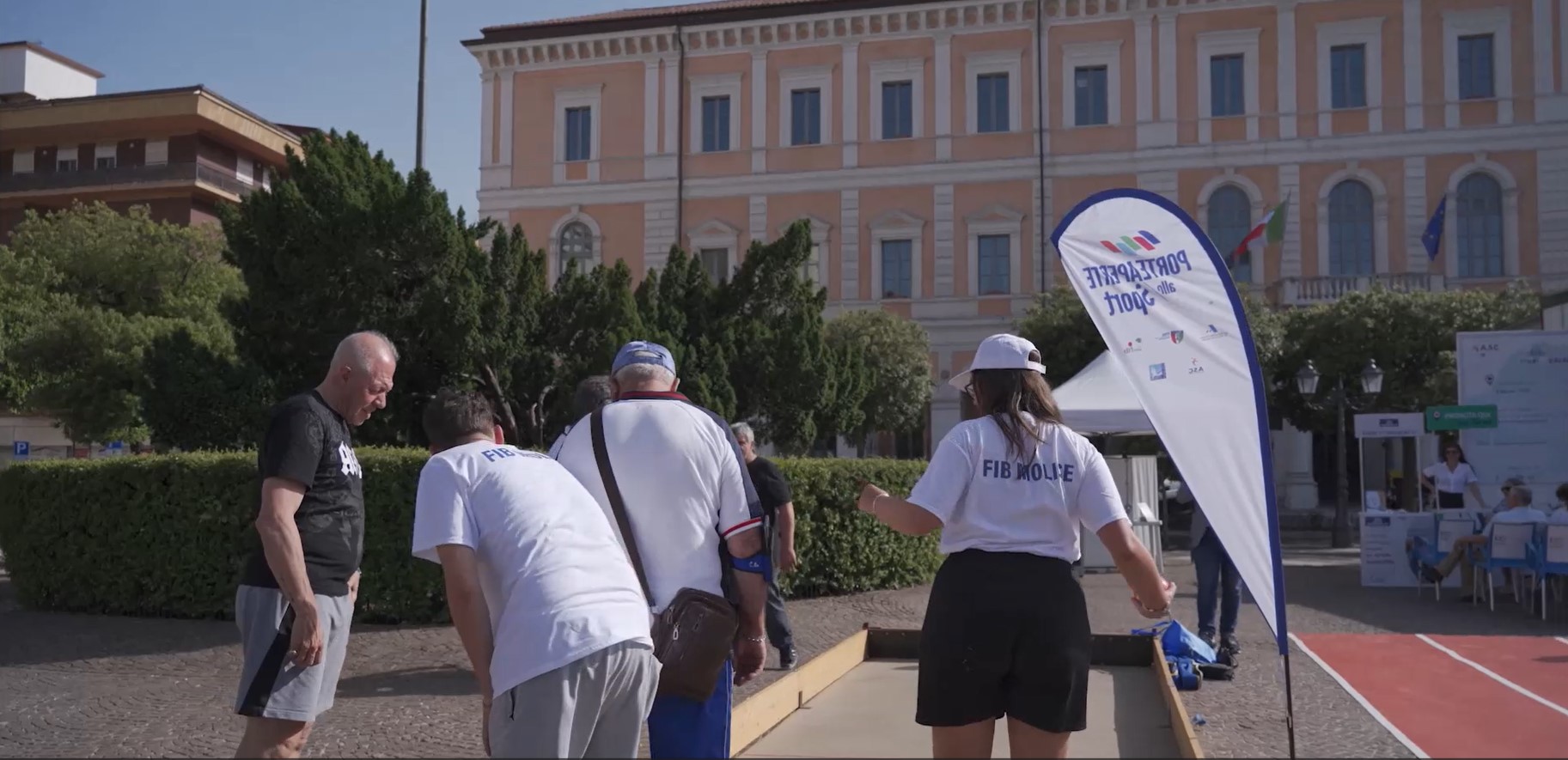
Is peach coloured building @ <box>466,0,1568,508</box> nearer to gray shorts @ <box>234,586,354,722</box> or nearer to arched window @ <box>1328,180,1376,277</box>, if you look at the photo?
arched window @ <box>1328,180,1376,277</box>

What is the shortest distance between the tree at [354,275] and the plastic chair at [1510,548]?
1106cm

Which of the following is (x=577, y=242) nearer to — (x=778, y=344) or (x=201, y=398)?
(x=778, y=344)

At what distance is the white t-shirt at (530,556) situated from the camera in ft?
11.0

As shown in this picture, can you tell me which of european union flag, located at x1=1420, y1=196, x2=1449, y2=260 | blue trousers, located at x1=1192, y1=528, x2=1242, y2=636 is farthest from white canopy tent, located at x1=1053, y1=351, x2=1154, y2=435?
european union flag, located at x1=1420, y1=196, x2=1449, y2=260

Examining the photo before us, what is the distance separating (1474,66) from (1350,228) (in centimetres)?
545

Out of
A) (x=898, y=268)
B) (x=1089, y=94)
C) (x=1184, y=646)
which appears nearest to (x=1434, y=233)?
(x=1089, y=94)

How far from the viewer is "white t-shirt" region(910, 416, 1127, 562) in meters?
3.89

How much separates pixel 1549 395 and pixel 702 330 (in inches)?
441

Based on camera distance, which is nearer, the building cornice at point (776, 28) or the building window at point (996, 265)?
the building cornice at point (776, 28)

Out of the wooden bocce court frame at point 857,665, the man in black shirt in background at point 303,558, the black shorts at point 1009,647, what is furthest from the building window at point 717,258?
the black shorts at point 1009,647

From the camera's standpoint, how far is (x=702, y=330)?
1627 cm

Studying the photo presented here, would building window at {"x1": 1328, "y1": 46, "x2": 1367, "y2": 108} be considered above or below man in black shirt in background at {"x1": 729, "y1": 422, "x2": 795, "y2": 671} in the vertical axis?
above

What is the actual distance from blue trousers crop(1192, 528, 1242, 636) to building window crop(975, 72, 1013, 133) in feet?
98.3

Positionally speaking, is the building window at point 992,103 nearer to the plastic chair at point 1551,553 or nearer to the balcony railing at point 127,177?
the plastic chair at point 1551,553
